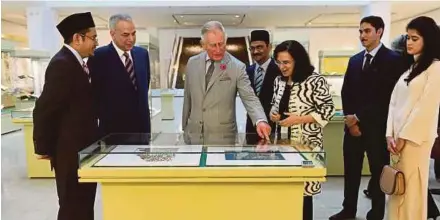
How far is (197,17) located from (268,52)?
28.8 feet

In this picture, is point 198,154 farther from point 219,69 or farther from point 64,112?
point 64,112

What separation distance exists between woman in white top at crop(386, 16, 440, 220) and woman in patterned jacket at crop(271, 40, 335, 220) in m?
0.45

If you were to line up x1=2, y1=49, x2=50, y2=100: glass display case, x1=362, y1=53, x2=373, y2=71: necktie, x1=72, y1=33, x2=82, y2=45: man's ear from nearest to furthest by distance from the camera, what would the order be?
1. x1=72, y1=33, x2=82, y2=45: man's ear
2. x1=362, y1=53, x2=373, y2=71: necktie
3. x1=2, y1=49, x2=50, y2=100: glass display case

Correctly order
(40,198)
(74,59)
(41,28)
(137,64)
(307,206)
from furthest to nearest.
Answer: (41,28), (40,198), (137,64), (307,206), (74,59)

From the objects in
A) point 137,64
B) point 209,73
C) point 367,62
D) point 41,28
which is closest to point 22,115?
point 137,64

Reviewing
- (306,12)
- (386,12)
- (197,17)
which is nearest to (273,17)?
(306,12)

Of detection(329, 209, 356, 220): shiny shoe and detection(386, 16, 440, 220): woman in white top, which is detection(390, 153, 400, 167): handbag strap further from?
detection(329, 209, 356, 220): shiny shoe

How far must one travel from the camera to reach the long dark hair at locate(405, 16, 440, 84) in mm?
2262

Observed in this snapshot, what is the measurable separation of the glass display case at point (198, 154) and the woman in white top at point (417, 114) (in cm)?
73

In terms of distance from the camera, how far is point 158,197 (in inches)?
68.3

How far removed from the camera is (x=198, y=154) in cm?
185

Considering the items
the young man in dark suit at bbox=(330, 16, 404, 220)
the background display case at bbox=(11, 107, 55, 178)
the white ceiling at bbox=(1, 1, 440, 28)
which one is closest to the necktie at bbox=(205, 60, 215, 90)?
the young man in dark suit at bbox=(330, 16, 404, 220)

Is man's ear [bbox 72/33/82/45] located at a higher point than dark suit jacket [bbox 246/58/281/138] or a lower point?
higher

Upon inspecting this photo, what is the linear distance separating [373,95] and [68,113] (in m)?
2.10
